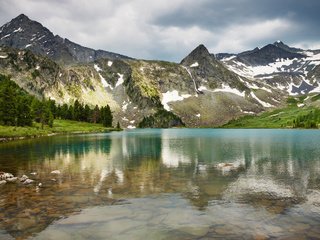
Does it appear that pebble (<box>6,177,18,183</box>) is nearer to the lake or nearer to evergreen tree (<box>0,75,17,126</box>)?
the lake

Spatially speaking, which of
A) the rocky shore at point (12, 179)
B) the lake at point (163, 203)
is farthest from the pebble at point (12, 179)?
the lake at point (163, 203)

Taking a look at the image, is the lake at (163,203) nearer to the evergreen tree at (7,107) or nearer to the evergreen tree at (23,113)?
the evergreen tree at (7,107)

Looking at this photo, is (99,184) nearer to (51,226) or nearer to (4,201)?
(4,201)

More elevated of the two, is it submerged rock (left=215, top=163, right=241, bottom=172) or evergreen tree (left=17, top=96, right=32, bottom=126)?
evergreen tree (left=17, top=96, right=32, bottom=126)

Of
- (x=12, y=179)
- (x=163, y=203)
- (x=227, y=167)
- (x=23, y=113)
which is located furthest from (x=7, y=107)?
(x=163, y=203)

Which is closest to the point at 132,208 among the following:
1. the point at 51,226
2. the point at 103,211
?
the point at 103,211

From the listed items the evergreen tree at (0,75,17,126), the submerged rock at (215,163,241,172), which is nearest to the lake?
the submerged rock at (215,163,241,172)

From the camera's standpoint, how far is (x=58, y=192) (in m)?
33.2

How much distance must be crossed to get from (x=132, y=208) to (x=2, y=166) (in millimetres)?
32568

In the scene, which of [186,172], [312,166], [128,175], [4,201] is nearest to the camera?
[4,201]

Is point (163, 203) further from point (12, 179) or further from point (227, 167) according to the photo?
point (227, 167)

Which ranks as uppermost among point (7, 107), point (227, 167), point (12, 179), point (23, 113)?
point (7, 107)

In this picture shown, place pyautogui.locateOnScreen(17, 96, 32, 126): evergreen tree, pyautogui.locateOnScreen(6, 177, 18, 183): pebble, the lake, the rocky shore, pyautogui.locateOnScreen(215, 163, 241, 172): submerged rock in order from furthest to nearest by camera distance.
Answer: pyautogui.locateOnScreen(17, 96, 32, 126): evergreen tree < pyautogui.locateOnScreen(215, 163, 241, 172): submerged rock < pyautogui.locateOnScreen(6, 177, 18, 183): pebble < the rocky shore < the lake

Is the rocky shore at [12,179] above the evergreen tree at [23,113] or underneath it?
underneath
